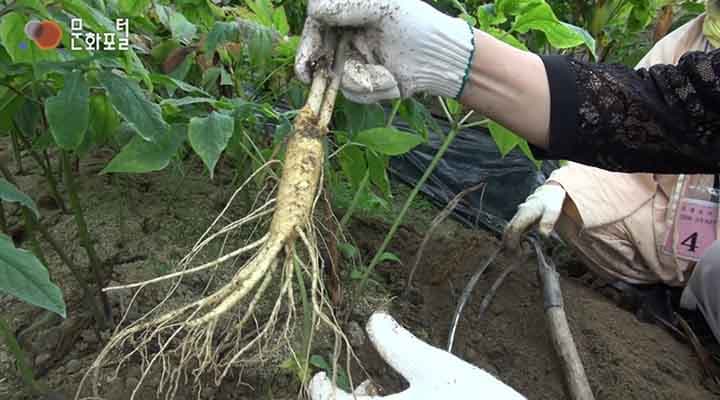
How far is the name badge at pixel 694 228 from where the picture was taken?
72.7 inches

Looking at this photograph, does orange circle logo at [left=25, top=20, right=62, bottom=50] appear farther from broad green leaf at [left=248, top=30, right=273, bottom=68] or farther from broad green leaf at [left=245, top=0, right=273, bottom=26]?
broad green leaf at [left=245, top=0, right=273, bottom=26]

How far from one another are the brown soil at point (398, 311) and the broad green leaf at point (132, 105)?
1.96 feet

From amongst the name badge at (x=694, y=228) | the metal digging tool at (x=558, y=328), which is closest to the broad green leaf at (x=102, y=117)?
the metal digging tool at (x=558, y=328)

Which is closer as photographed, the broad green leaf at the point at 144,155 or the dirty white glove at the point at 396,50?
the broad green leaf at the point at 144,155

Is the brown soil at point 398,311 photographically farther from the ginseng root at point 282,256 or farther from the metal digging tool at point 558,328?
the ginseng root at point 282,256

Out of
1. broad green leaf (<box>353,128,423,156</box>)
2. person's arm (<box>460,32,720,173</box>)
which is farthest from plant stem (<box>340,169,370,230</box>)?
person's arm (<box>460,32,720,173</box>)

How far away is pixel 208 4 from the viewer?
3.74 ft

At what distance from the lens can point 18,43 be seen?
751mm

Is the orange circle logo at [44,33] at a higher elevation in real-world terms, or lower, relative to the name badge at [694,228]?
higher

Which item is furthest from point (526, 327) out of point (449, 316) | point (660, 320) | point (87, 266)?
point (87, 266)

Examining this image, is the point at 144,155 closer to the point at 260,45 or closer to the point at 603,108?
the point at 260,45

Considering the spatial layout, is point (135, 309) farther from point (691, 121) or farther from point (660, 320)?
point (660, 320)

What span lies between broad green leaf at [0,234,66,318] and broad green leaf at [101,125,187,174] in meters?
0.21

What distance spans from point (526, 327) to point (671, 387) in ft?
1.20
